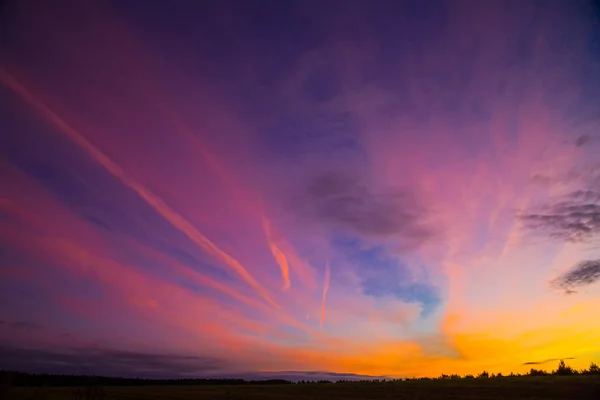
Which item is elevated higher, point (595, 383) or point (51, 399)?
point (595, 383)

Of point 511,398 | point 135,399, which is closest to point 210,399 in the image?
point 135,399

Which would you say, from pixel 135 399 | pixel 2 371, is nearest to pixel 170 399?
pixel 135 399

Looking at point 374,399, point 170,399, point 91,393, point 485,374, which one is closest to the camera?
point 91,393

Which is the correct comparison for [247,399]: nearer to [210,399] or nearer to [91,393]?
[210,399]

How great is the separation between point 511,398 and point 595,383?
17.6 feet

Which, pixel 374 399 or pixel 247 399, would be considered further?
pixel 247 399

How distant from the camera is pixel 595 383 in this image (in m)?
22.0

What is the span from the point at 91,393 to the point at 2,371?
4509 mm

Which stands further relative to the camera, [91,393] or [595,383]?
[595,383]

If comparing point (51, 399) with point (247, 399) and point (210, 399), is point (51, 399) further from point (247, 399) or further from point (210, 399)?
point (247, 399)

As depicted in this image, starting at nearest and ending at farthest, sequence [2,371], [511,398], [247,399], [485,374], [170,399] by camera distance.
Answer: [2,371]
[511,398]
[247,399]
[170,399]
[485,374]

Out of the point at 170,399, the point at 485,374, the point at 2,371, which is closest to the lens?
the point at 2,371

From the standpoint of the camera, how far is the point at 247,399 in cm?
2938

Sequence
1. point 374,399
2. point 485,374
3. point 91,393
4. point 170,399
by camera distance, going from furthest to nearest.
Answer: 1. point 485,374
2. point 170,399
3. point 374,399
4. point 91,393
